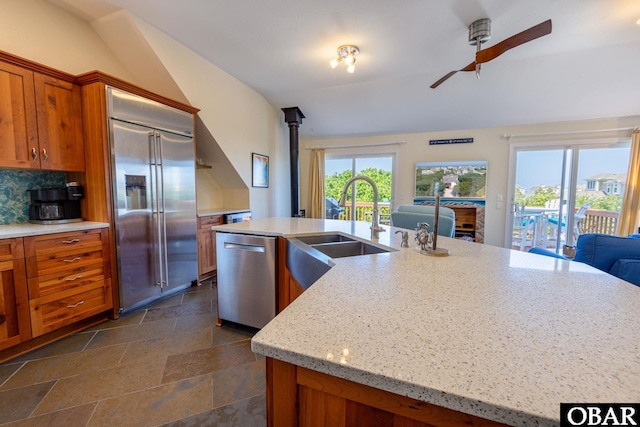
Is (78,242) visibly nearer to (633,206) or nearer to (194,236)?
(194,236)

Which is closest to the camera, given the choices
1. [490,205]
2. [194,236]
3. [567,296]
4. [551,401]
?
[551,401]

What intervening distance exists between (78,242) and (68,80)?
135 centimetres

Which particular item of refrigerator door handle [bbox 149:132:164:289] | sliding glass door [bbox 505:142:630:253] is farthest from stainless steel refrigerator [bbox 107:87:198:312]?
sliding glass door [bbox 505:142:630:253]

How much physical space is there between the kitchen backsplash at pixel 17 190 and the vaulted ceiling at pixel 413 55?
1554 millimetres

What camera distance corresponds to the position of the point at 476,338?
0.57m

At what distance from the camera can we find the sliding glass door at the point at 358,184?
5.27 metres


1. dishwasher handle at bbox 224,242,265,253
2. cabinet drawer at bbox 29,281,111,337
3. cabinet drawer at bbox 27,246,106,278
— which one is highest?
dishwasher handle at bbox 224,242,265,253

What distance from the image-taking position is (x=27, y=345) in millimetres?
1822

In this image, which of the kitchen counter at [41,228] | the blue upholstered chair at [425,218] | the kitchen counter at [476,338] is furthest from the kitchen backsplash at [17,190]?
the blue upholstered chair at [425,218]

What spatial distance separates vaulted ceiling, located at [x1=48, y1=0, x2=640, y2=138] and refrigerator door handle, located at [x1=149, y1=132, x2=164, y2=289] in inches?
48.0

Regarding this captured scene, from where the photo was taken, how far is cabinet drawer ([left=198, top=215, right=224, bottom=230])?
127 inches

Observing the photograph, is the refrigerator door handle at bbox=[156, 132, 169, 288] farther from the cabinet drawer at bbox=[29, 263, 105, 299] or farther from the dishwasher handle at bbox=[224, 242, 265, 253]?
the dishwasher handle at bbox=[224, 242, 265, 253]

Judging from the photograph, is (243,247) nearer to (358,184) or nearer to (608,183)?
(358,184)

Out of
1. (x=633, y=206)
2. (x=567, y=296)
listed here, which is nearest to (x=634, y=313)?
(x=567, y=296)
